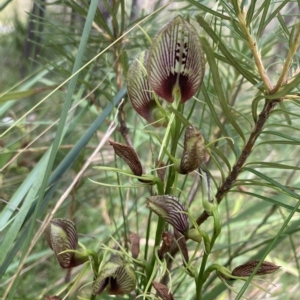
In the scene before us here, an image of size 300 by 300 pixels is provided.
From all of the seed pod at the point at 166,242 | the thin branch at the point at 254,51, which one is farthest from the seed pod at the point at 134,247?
the thin branch at the point at 254,51

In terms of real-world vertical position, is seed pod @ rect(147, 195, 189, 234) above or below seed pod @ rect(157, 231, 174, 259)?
above

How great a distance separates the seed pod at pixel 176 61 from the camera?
230mm

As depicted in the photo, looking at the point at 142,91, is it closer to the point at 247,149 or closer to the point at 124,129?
the point at 247,149

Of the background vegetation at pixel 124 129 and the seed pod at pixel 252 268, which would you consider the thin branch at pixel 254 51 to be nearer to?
the background vegetation at pixel 124 129

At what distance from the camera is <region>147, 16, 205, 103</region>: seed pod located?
230mm

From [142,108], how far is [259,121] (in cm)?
8

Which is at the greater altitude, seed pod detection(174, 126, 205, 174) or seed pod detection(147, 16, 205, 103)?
seed pod detection(147, 16, 205, 103)

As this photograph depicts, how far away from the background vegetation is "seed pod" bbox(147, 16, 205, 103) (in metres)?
0.01

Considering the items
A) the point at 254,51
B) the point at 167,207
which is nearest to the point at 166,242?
the point at 167,207

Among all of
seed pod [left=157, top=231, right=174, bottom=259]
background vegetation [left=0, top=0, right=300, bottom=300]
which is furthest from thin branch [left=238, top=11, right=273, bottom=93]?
seed pod [left=157, top=231, right=174, bottom=259]

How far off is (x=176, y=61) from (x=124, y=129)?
0.72 ft

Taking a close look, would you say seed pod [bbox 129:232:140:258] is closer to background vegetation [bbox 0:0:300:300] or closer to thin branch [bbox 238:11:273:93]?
background vegetation [bbox 0:0:300:300]

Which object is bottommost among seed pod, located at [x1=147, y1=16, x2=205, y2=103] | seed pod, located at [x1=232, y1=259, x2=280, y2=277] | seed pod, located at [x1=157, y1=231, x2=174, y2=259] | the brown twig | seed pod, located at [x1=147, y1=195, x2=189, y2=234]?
seed pod, located at [x1=232, y1=259, x2=280, y2=277]

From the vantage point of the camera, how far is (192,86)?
248 mm
